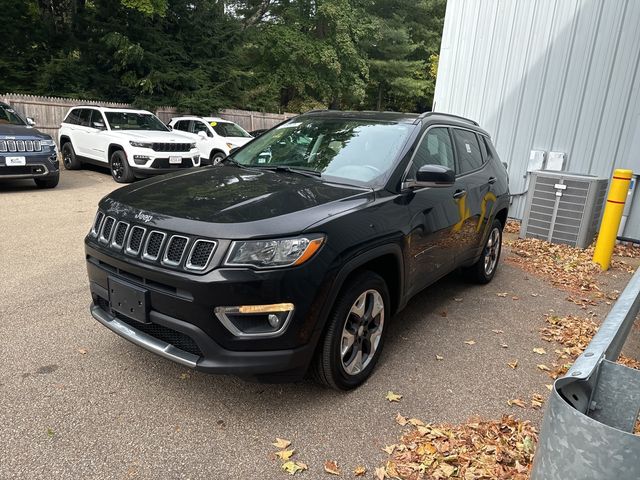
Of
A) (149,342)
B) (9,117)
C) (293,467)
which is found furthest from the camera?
(9,117)

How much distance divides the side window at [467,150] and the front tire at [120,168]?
8.12m

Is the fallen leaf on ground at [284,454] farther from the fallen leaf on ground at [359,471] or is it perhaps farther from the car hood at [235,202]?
the car hood at [235,202]

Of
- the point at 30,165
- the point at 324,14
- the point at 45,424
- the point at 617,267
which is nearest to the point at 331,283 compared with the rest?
the point at 45,424

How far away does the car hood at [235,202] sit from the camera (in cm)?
253

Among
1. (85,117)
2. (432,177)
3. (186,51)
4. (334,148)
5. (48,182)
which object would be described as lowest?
(48,182)

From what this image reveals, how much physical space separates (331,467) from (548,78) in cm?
802

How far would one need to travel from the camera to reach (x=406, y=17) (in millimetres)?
33844

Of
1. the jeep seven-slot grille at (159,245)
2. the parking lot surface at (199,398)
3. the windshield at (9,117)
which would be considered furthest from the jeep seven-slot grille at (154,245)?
the windshield at (9,117)

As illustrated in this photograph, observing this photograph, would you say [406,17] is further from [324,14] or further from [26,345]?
[26,345]

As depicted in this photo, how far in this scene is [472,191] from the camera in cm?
450

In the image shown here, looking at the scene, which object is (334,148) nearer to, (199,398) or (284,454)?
(199,398)

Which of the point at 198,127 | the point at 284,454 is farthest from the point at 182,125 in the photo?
the point at 284,454

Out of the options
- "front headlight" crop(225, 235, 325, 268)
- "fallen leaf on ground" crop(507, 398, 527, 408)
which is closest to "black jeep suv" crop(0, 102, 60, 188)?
"front headlight" crop(225, 235, 325, 268)

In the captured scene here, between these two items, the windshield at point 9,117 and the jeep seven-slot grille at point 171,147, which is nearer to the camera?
the windshield at point 9,117
